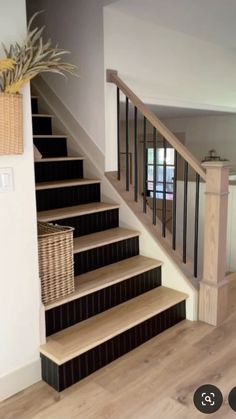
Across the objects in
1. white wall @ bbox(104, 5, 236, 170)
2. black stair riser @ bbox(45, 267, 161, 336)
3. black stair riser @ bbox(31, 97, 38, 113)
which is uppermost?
white wall @ bbox(104, 5, 236, 170)

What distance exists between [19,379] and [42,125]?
237cm

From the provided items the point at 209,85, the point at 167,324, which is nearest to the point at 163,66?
the point at 209,85

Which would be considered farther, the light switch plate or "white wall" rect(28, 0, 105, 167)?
"white wall" rect(28, 0, 105, 167)

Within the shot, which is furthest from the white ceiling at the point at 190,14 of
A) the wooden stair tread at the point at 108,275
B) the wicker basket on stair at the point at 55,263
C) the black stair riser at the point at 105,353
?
the black stair riser at the point at 105,353

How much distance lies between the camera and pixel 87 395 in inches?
81.0

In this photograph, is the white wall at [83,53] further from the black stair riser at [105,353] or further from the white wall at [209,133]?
the white wall at [209,133]

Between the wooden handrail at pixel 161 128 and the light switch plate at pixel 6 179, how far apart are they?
1319 millimetres

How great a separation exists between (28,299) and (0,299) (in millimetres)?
175

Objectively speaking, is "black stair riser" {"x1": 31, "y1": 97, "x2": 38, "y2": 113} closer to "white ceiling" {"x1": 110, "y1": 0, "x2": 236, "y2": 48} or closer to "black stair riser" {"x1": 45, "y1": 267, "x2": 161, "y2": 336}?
"white ceiling" {"x1": 110, "y1": 0, "x2": 236, "y2": 48}

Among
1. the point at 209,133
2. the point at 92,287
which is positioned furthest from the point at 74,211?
the point at 209,133

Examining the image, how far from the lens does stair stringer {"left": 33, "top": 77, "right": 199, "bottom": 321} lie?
9.46ft

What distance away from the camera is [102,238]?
114 inches

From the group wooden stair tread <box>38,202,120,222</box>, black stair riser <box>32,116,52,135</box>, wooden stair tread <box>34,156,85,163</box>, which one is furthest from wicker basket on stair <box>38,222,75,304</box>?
black stair riser <box>32,116,52,135</box>

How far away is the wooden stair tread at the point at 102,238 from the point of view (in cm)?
271
